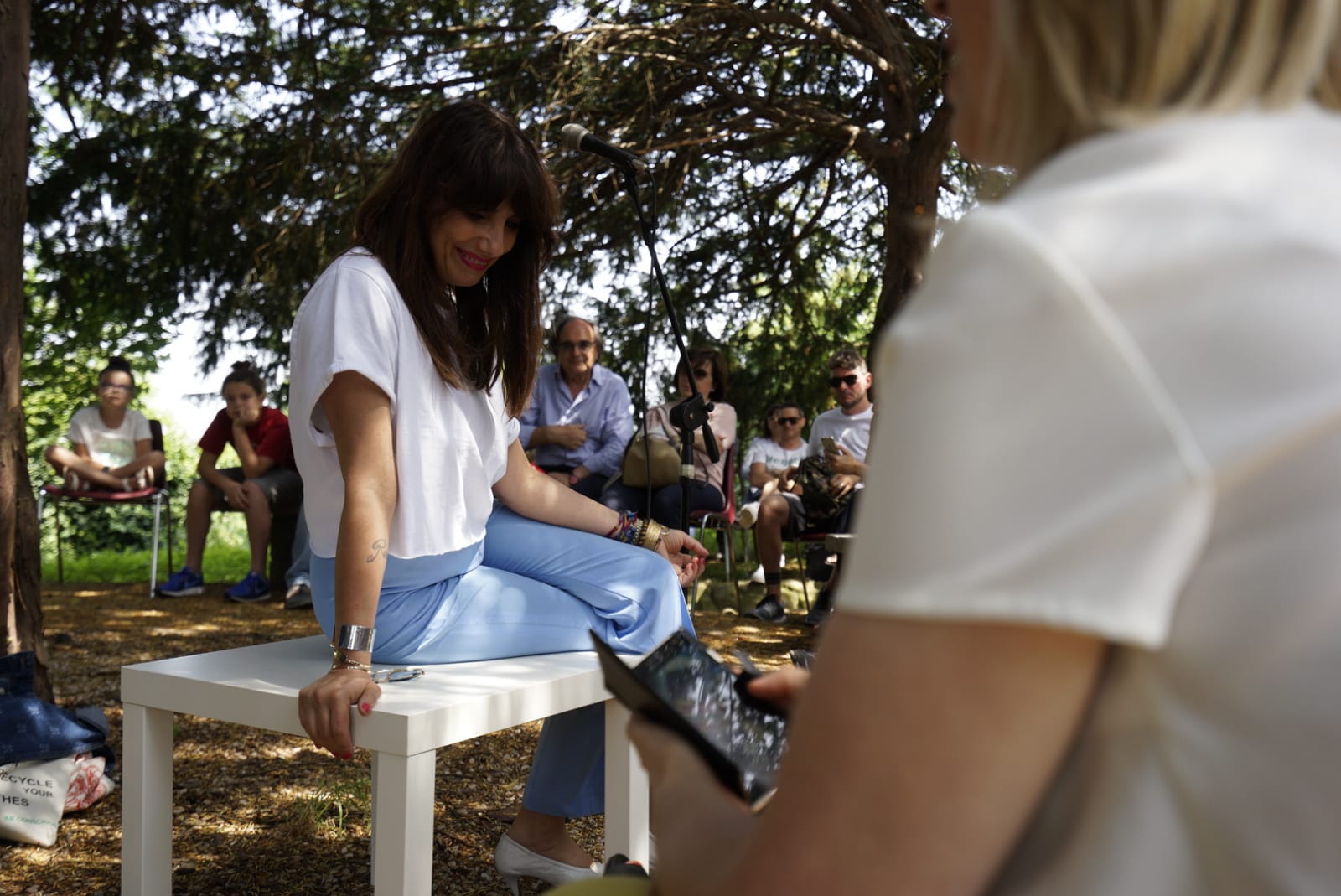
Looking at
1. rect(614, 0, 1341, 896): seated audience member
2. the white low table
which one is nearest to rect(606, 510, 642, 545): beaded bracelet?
the white low table

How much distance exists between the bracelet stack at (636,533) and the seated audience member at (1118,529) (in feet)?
6.27

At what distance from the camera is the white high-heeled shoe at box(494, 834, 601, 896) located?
2.33 m

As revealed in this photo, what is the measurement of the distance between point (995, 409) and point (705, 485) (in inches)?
227

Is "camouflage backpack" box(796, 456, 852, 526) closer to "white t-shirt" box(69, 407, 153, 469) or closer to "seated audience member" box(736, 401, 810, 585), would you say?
"seated audience member" box(736, 401, 810, 585)

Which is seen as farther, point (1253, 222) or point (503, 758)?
point (503, 758)

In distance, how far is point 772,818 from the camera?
0.55 meters

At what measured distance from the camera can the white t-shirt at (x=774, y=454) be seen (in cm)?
780

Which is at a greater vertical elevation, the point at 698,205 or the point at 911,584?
the point at 698,205

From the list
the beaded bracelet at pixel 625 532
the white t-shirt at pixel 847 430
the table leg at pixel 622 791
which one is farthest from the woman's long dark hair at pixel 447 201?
the white t-shirt at pixel 847 430

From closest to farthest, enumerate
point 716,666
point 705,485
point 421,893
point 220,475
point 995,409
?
point 995,409
point 716,666
point 421,893
point 705,485
point 220,475

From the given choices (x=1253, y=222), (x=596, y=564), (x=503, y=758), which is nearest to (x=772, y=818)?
(x=1253, y=222)

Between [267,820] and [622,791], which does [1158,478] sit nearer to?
[622,791]

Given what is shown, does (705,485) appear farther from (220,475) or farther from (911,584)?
(911,584)

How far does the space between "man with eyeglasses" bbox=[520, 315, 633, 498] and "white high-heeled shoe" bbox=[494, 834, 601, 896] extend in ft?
14.4
